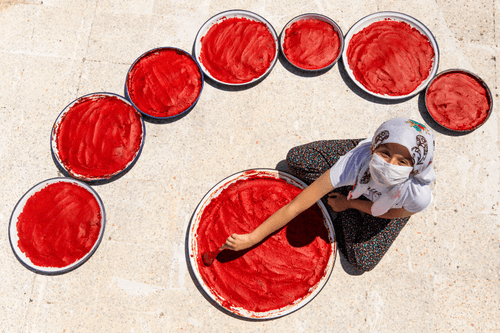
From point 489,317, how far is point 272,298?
1.43m

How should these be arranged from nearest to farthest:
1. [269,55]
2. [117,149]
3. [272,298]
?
[272,298]
[117,149]
[269,55]

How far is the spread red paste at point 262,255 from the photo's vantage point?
190cm

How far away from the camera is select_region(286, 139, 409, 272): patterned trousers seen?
5.96 feet

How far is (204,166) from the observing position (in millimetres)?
2172

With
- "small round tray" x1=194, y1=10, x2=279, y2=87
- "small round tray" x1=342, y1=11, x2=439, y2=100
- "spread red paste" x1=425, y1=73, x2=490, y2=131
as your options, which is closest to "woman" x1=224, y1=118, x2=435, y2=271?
"small round tray" x1=342, y1=11, x2=439, y2=100

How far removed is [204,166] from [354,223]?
104 cm

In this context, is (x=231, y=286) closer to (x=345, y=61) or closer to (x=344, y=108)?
(x=344, y=108)

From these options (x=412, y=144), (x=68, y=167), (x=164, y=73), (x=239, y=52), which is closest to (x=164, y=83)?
(x=164, y=73)

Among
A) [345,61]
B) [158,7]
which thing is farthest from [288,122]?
[158,7]

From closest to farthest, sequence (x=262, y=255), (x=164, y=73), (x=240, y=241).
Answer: (x=240, y=241), (x=262, y=255), (x=164, y=73)

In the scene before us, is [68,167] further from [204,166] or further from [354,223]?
[354,223]

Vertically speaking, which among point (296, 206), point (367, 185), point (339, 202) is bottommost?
point (339, 202)

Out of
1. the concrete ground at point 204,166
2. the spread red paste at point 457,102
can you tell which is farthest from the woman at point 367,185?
the spread red paste at point 457,102

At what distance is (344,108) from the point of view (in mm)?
2229
